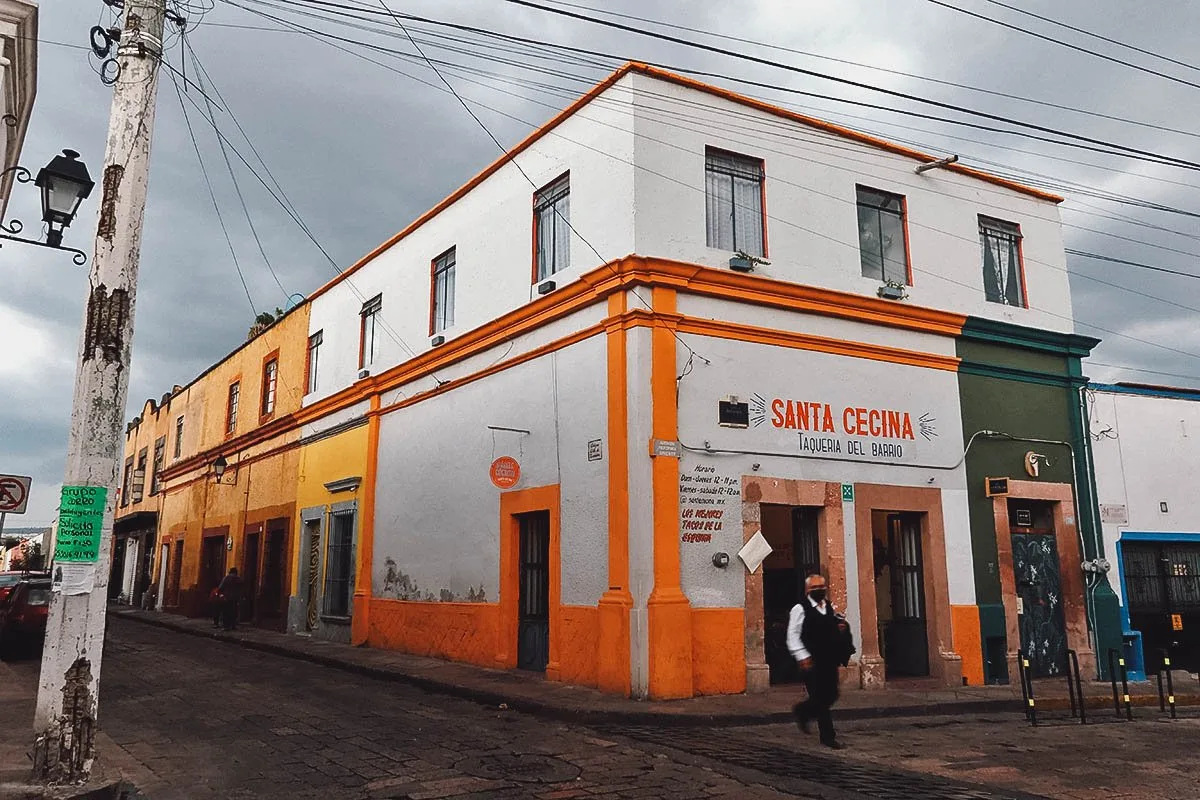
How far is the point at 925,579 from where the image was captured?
14086mm

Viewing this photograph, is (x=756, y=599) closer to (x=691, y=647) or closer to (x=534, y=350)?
(x=691, y=647)

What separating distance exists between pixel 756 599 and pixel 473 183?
8.88 metres

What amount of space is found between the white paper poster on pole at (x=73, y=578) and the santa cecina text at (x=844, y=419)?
8742 mm

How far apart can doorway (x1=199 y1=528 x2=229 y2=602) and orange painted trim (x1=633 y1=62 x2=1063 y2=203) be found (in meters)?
20.1

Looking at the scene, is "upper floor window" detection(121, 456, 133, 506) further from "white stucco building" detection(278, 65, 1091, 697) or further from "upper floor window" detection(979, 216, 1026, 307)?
"upper floor window" detection(979, 216, 1026, 307)

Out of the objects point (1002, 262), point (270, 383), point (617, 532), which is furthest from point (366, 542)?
point (1002, 262)

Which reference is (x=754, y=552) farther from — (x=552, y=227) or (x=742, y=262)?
(x=552, y=227)

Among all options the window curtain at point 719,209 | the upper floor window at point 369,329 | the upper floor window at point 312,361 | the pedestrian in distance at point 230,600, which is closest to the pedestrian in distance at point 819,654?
the window curtain at point 719,209

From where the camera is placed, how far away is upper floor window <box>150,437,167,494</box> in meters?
35.2

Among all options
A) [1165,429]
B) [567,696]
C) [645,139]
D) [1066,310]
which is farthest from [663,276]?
[1165,429]

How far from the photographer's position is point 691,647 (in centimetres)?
1145

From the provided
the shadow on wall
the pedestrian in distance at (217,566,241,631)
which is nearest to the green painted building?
the shadow on wall

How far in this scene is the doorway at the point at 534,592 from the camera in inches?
544

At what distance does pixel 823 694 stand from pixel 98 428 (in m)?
6.72
